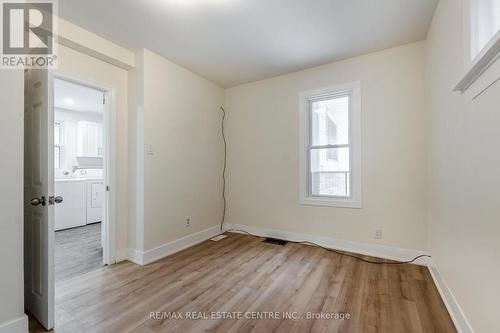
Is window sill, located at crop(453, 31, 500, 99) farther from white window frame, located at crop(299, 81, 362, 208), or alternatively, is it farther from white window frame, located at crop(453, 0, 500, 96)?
white window frame, located at crop(299, 81, 362, 208)

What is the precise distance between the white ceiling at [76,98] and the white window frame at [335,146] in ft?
11.1

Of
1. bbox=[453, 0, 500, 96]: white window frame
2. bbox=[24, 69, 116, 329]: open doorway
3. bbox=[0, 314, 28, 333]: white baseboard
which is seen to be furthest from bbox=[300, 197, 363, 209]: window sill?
bbox=[0, 314, 28, 333]: white baseboard

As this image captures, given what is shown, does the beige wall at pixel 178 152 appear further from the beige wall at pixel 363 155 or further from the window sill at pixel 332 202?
the window sill at pixel 332 202

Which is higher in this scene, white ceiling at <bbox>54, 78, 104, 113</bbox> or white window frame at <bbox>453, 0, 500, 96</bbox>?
white ceiling at <bbox>54, 78, 104, 113</bbox>

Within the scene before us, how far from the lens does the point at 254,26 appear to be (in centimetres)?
237

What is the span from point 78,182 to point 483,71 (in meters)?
5.77

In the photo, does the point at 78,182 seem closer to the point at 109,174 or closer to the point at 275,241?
the point at 109,174

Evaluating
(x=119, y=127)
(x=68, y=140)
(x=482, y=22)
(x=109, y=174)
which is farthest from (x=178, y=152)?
(x=68, y=140)

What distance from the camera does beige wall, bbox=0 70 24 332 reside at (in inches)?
56.5

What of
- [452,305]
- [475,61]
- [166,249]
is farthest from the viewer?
[166,249]

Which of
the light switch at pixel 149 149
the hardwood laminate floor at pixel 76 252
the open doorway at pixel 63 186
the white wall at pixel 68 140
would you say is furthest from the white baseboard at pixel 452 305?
the white wall at pixel 68 140

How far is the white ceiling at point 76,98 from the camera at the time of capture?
3.98m

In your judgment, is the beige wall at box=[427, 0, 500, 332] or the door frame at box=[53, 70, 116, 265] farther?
the door frame at box=[53, 70, 116, 265]

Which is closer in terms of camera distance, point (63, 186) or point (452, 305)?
point (452, 305)
